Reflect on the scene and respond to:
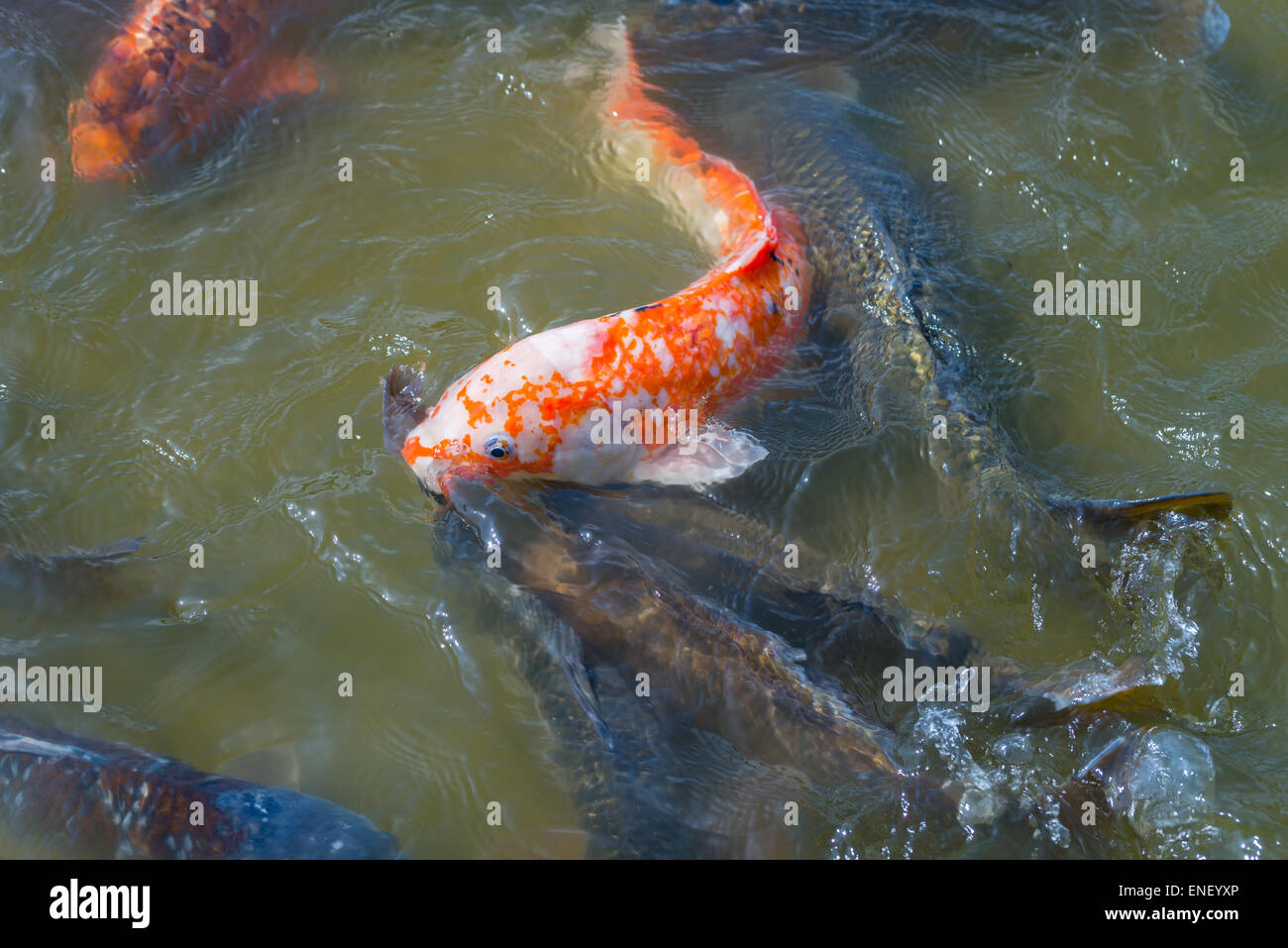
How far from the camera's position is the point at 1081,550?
4750 mm

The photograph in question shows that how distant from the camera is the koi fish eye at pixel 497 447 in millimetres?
4742

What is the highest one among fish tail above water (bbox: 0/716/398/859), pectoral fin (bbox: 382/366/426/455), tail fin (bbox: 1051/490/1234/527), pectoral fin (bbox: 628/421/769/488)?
pectoral fin (bbox: 382/366/426/455)

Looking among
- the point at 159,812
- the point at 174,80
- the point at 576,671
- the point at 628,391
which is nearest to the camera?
the point at 159,812

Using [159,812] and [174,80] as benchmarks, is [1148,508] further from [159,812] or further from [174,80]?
[174,80]

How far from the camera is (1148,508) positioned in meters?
4.69

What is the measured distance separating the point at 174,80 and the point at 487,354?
2920mm

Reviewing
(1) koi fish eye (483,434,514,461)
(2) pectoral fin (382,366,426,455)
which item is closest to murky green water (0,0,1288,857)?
(2) pectoral fin (382,366,426,455)

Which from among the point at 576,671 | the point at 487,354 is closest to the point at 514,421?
the point at 487,354

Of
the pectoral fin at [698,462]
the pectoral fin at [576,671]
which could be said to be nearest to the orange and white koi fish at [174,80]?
the pectoral fin at [698,462]

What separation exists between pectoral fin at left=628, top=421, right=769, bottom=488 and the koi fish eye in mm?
635

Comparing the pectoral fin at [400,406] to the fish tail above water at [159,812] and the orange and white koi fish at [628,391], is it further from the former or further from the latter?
the fish tail above water at [159,812]

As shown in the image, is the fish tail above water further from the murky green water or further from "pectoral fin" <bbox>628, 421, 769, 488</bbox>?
"pectoral fin" <bbox>628, 421, 769, 488</bbox>

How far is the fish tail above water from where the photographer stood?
3.73 m
